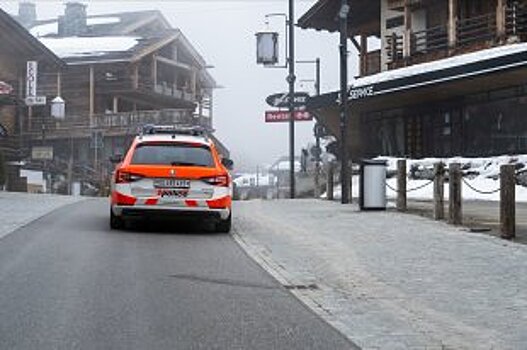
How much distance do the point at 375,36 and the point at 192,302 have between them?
107ft

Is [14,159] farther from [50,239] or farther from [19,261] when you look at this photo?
[19,261]

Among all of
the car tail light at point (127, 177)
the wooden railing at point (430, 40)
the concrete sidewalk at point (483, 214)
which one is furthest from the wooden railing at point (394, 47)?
the car tail light at point (127, 177)

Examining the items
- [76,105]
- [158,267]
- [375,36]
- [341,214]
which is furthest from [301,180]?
[158,267]

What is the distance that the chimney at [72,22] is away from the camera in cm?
5897

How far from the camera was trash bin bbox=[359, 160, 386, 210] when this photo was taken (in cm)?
1822

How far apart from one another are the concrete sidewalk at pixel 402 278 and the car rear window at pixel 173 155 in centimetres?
142

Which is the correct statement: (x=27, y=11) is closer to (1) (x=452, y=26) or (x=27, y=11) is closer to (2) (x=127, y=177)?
(1) (x=452, y=26)

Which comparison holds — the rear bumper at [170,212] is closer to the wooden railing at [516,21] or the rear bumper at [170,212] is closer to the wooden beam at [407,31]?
the wooden railing at [516,21]

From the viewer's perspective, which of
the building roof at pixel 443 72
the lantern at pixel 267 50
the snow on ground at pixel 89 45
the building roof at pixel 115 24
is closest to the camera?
the building roof at pixel 443 72

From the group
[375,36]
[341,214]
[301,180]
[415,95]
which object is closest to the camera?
[341,214]

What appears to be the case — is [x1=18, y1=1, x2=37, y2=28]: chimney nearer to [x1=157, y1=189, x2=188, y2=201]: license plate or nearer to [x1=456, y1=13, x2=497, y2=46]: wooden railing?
[x1=456, y1=13, x2=497, y2=46]: wooden railing

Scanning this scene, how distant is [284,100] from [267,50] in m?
2.66

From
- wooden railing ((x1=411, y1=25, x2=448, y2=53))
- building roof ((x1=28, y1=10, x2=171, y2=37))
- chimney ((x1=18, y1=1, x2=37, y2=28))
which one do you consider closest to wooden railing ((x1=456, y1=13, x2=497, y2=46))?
wooden railing ((x1=411, y1=25, x2=448, y2=53))

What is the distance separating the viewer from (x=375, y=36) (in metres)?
39.2
